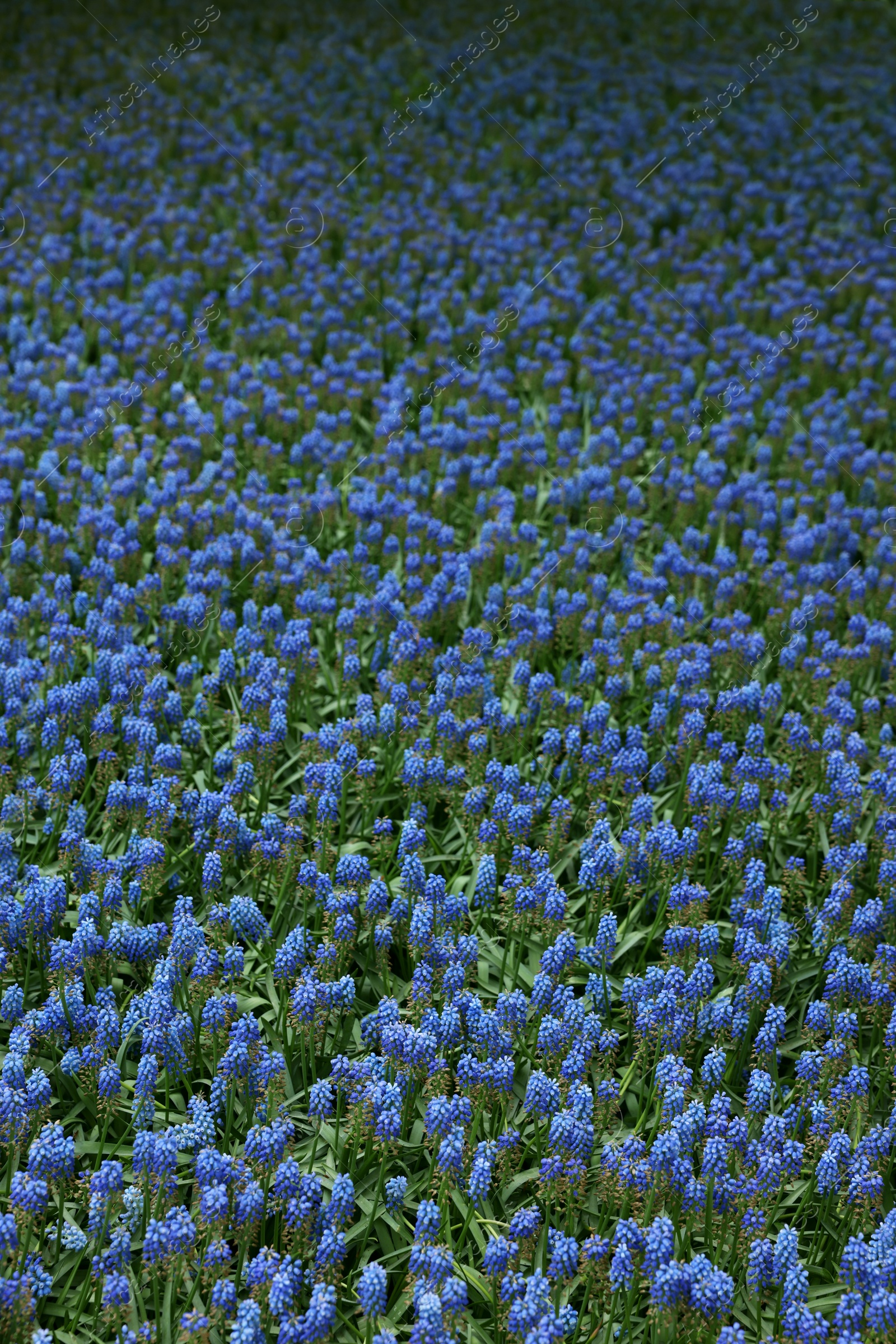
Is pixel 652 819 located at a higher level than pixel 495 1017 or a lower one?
lower

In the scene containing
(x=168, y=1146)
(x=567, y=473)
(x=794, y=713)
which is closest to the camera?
(x=168, y=1146)

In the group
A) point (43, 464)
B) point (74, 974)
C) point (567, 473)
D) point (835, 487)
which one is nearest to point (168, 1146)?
point (74, 974)

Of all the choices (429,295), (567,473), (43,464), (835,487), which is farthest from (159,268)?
(835,487)

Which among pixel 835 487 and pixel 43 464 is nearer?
pixel 43 464

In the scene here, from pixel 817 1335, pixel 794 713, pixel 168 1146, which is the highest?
pixel 168 1146

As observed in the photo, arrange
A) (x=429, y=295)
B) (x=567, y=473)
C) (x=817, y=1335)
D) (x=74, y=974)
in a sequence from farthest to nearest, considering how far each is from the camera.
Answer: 1. (x=429, y=295)
2. (x=567, y=473)
3. (x=74, y=974)
4. (x=817, y=1335)

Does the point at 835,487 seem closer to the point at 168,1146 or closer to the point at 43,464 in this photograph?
the point at 43,464

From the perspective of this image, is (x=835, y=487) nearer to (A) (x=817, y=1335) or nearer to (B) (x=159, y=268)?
(B) (x=159, y=268)
